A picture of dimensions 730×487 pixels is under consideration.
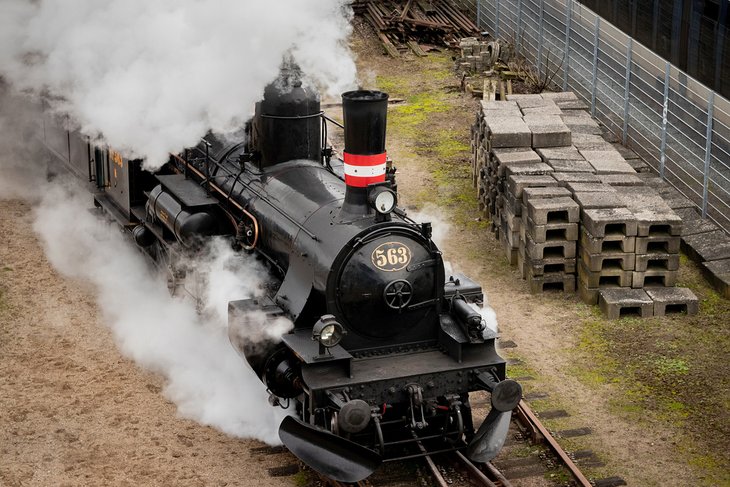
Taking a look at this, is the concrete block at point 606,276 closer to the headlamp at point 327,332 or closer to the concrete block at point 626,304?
the concrete block at point 626,304

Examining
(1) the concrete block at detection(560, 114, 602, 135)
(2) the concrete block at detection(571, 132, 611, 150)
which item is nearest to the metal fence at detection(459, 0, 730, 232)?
(1) the concrete block at detection(560, 114, 602, 135)

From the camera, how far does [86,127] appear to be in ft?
41.2

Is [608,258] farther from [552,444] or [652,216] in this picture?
[552,444]

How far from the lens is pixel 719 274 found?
1267 centimetres

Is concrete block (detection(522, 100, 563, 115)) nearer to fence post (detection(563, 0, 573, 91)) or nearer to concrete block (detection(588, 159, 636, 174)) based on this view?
concrete block (detection(588, 159, 636, 174))

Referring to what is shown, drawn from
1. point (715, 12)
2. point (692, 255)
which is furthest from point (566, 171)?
point (715, 12)

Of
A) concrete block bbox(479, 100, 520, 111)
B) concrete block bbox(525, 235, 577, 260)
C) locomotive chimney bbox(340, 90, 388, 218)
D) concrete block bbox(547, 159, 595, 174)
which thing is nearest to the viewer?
locomotive chimney bbox(340, 90, 388, 218)

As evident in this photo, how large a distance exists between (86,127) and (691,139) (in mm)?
7703

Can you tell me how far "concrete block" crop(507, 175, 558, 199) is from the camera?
12828 millimetres

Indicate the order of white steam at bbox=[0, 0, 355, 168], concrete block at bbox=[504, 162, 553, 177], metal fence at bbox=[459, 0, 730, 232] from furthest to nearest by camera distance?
metal fence at bbox=[459, 0, 730, 232], concrete block at bbox=[504, 162, 553, 177], white steam at bbox=[0, 0, 355, 168]

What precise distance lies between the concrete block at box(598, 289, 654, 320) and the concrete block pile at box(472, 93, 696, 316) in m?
0.01

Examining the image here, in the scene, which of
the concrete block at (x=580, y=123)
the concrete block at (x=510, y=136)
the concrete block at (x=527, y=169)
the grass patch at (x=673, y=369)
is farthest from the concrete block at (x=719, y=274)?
the concrete block at (x=580, y=123)

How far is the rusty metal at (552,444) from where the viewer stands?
8.48 meters

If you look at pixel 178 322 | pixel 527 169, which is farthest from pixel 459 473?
pixel 527 169
